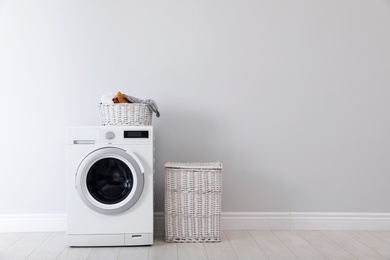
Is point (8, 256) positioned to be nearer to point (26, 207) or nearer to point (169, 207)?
point (26, 207)

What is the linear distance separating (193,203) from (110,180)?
0.55 m

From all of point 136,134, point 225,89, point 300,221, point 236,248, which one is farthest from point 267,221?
point 136,134

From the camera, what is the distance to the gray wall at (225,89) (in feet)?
10.6

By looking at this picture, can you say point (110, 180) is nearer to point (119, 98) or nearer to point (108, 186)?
point (108, 186)

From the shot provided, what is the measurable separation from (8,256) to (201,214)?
45.8 inches

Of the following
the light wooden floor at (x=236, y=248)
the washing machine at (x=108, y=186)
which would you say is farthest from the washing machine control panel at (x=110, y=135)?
the light wooden floor at (x=236, y=248)

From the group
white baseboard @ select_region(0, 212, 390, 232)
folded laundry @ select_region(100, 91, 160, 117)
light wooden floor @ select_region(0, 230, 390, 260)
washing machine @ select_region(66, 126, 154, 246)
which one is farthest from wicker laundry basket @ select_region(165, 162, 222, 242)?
folded laundry @ select_region(100, 91, 160, 117)

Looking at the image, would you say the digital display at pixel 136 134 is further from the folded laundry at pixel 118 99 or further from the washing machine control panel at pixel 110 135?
the folded laundry at pixel 118 99

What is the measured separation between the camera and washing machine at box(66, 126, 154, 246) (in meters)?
2.77

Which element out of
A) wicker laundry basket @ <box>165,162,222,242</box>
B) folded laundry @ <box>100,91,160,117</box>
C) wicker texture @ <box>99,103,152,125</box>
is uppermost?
folded laundry @ <box>100,91,160,117</box>

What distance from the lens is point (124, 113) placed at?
9.47ft

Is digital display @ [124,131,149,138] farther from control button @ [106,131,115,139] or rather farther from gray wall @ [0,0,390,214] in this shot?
gray wall @ [0,0,390,214]

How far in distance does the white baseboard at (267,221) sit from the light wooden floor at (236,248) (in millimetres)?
80

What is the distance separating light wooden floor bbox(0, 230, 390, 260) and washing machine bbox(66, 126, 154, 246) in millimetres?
98
